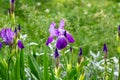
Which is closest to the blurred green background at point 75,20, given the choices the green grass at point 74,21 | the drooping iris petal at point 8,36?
the green grass at point 74,21

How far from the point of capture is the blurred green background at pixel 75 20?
4.91 m

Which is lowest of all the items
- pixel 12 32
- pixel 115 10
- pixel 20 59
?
pixel 115 10

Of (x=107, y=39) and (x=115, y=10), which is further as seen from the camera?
(x=115, y=10)

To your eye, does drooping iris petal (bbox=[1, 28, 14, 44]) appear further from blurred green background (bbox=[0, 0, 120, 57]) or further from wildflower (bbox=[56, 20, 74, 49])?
blurred green background (bbox=[0, 0, 120, 57])

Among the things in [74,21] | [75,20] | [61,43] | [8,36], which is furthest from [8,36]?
[75,20]

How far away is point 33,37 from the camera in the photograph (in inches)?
200

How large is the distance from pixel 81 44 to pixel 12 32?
10.7ft

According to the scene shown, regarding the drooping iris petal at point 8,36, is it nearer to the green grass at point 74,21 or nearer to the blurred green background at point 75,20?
the green grass at point 74,21

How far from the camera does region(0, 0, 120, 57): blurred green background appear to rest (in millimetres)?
4912

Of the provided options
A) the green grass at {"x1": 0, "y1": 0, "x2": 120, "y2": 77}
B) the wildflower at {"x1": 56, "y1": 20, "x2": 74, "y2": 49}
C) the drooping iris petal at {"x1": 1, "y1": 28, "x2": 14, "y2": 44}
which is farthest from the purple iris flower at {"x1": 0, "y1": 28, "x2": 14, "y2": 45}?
the green grass at {"x1": 0, "y1": 0, "x2": 120, "y2": 77}

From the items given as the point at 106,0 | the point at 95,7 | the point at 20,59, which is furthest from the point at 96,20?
the point at 20,59

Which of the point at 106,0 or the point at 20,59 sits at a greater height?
the point at 20,59

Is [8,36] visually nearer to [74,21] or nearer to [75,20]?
[74,21]

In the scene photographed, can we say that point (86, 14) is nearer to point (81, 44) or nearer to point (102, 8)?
point (102, 8)
